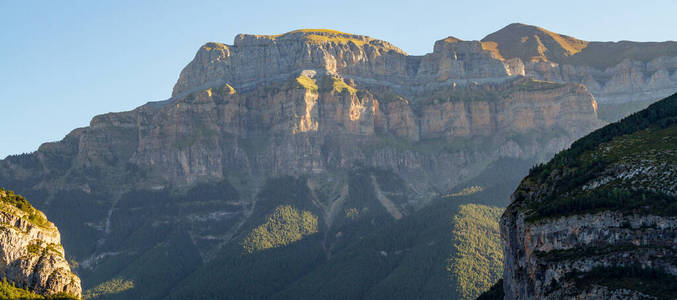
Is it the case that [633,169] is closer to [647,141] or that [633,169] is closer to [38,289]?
[647,141]

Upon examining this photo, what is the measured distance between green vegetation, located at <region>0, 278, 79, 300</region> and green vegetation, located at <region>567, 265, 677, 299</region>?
77032 mm

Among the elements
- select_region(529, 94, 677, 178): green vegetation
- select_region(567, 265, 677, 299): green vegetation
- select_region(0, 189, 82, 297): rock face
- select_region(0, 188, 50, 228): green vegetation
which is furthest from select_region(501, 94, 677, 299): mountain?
select_region(0, 188, 50, 228): green vegetation

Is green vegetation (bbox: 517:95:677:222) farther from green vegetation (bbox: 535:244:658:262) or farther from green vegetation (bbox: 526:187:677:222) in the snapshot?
green vegetation (bbox: 535:244:658:262)

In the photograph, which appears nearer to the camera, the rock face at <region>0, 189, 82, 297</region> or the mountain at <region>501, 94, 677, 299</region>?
the mountain at <region>501, 94, 677, 299</region>

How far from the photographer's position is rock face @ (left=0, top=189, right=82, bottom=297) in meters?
134

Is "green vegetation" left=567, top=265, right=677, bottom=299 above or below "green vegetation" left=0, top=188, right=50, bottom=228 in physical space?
below

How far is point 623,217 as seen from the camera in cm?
9612

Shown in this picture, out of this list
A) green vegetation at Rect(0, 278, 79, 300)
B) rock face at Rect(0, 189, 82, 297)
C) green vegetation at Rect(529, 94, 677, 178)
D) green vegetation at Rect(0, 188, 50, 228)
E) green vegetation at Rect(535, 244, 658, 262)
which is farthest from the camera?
green vegetation at Rect(0, 188, 50, 228)

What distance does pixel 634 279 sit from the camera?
90.7 meters

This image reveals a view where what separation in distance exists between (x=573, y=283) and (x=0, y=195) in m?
96.2

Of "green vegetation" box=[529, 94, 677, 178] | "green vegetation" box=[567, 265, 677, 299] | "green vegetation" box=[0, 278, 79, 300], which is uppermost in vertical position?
"green vegetation" box=[529, 94, 677, 178]

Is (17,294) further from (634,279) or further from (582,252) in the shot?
(634,279)

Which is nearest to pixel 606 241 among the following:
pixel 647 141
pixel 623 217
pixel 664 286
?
pixel 623 217

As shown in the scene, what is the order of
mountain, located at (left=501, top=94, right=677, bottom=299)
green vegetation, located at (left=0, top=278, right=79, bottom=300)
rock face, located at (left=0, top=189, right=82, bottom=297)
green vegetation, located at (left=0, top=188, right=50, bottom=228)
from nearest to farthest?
mountain, located at (left=501, top=94, right=677, bottom=299) < green vegetation, located at (left=0, top=278, right=79, bottom=300) < rock face, located at (left=0, top=189, right=82, bottom=297) < green vegetation, located at (left=0, top=188, right=50, bottom=228)
